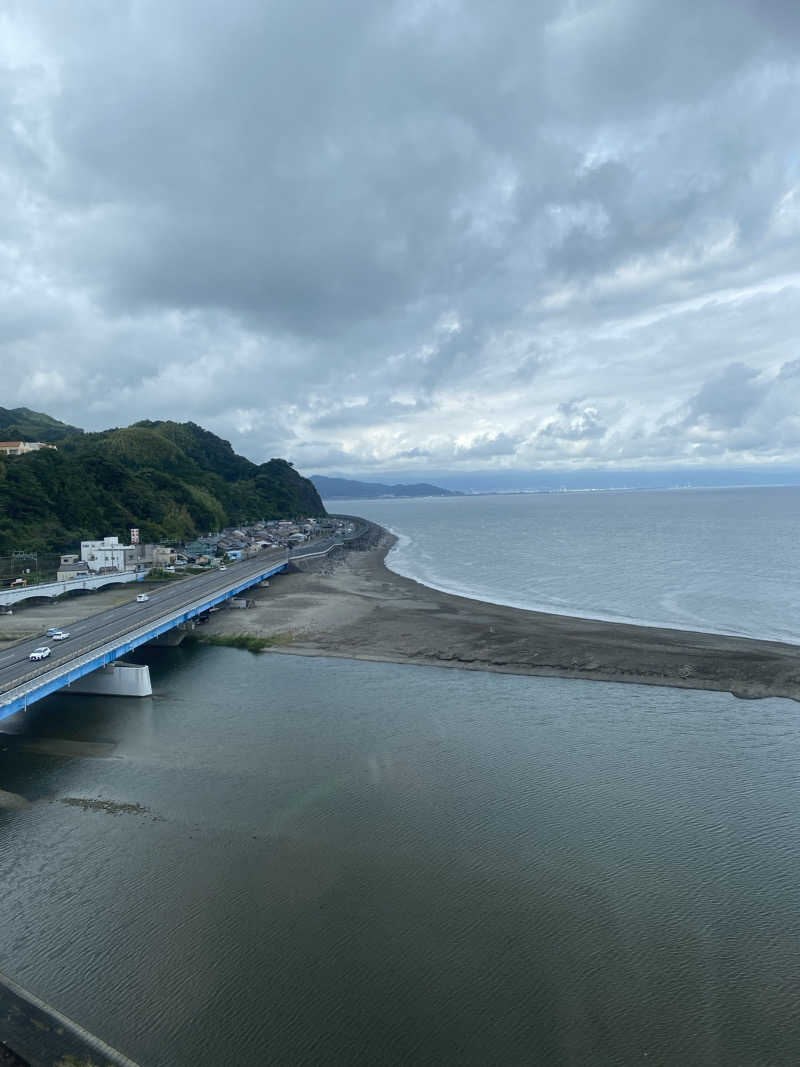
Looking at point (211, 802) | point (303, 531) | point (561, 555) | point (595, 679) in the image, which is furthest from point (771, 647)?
point (303, 531)

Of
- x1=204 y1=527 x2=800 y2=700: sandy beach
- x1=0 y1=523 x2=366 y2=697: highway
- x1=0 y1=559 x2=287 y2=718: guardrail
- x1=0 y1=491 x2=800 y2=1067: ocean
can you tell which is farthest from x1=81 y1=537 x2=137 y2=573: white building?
x1=0 y1=491 x2=800 y2=1067: ocean

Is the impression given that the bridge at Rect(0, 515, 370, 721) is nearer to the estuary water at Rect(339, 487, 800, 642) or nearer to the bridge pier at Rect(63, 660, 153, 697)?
the bridge pier at Rect(63, 660, 153, 697)

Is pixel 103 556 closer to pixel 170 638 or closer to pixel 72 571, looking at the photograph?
pixel 72 571

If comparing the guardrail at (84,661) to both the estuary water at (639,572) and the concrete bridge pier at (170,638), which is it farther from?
the estuary water at (639,572)

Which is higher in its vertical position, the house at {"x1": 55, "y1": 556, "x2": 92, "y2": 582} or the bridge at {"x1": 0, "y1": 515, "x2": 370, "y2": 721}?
the house at {"x1": 55, "y1": 556, "x2": 92, "y2": 582}

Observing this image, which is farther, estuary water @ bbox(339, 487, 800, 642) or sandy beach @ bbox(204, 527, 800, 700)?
estuary water @ bbox(339, 487, 800, 642)

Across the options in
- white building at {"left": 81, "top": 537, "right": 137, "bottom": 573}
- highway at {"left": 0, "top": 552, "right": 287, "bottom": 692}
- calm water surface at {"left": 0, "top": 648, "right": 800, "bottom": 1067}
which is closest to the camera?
calm water surface at {"left": 0, "top": 648, "right": 800, "bottom": 1067}

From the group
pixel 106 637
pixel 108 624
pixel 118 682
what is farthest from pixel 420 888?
pixel 108 624
